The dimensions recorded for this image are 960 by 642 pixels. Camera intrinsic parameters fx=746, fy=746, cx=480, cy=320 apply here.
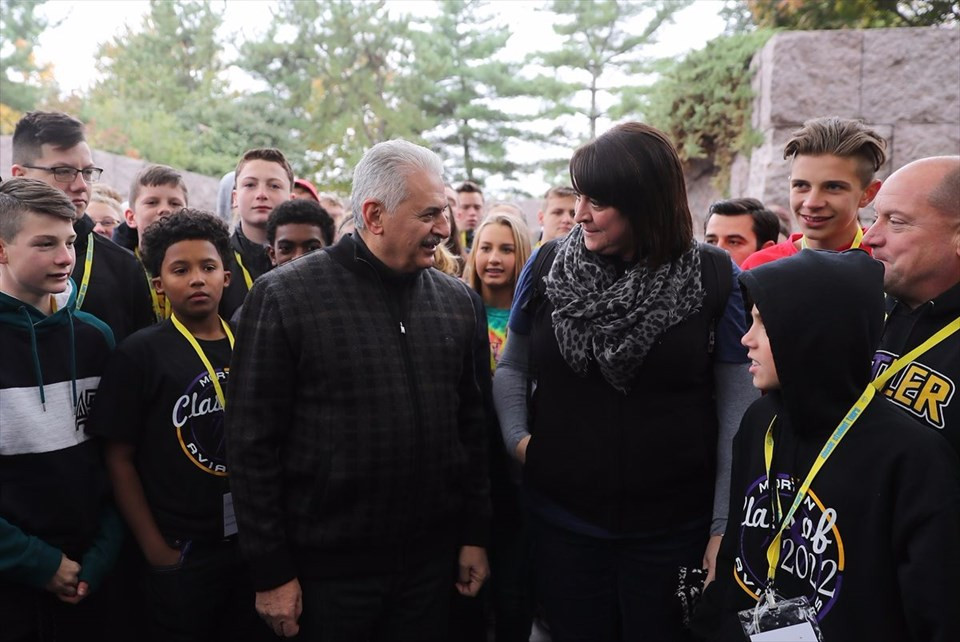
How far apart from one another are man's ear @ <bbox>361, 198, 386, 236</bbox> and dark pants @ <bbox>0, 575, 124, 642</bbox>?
1.48 meters

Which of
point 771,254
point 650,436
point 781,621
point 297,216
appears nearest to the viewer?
point 781,621

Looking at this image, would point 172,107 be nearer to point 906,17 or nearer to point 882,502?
point 906,17

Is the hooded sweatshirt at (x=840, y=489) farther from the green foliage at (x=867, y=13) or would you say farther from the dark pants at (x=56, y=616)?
the green foliage at (x=867, y=13)

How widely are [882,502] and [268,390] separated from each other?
5.16ft

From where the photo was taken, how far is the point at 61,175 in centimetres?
302

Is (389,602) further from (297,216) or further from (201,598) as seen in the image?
(297,216)

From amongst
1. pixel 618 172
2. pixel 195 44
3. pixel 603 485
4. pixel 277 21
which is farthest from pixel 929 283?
pixel 195 44

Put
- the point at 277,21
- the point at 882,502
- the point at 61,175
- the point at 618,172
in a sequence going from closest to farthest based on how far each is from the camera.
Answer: the point at 882,502, the point at 618,172, the point at 61,175, the point at 277,21

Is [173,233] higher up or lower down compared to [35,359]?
higher up

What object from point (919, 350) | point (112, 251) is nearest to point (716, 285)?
point (919, 350)

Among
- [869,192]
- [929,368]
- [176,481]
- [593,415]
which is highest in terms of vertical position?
[869,192]

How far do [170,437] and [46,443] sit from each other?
0.36 metres

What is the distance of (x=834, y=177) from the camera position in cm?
288

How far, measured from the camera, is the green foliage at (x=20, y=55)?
58.6 feet
